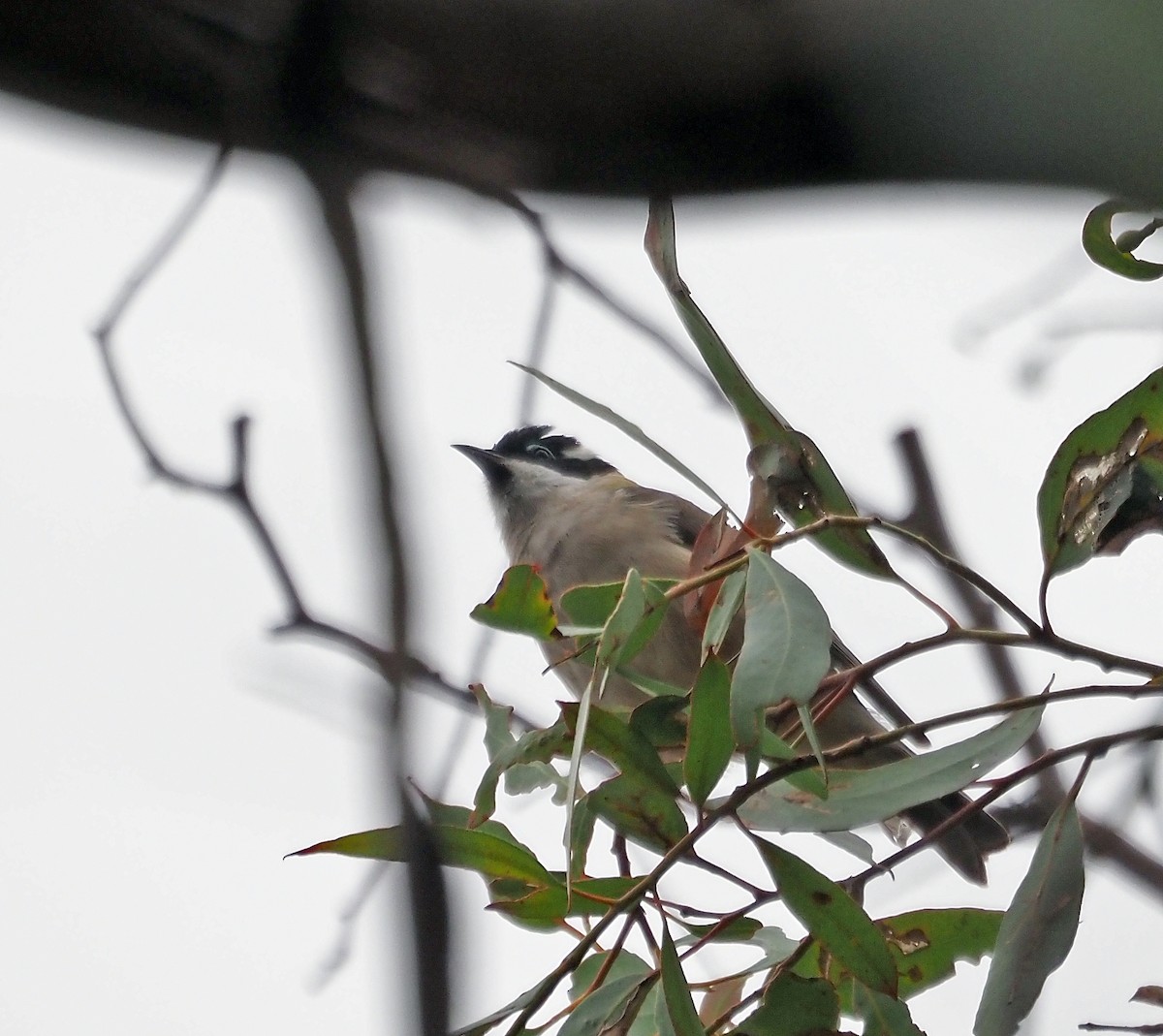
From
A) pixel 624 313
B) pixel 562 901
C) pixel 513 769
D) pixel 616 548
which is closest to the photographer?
pixel 562 901

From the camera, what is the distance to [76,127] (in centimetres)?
97

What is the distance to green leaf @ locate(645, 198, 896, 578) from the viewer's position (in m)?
1.76

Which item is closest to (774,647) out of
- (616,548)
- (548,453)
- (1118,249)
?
(1118,249)

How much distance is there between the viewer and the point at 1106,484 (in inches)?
67.1

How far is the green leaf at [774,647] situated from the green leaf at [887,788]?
0.19 m

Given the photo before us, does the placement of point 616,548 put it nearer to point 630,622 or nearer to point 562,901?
point 562,901

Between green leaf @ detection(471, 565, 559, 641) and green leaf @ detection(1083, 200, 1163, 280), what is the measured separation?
74 cm

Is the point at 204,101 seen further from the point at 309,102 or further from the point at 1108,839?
the point at 1108,839

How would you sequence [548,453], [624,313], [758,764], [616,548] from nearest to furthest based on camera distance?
[758,764] → [624,313] → [616,548] → [548,453]

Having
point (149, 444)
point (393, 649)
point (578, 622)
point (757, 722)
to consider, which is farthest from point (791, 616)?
point (149, 444)

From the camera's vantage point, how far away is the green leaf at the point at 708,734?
5.08 ft

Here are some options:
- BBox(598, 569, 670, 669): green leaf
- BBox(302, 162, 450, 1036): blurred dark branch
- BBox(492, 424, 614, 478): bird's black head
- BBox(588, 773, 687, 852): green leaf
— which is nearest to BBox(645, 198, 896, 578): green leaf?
BBox(598, 569, 670, 669): green leaf

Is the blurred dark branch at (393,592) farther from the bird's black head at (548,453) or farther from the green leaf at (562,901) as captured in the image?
the bird's black head at (548,453)

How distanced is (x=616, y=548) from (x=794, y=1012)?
256 centimetres
